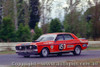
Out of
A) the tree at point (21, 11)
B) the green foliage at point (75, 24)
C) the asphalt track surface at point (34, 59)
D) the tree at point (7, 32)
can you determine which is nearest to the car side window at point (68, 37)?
the asphalt track surface at point (34, 59)

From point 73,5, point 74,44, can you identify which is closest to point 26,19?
point 73,5

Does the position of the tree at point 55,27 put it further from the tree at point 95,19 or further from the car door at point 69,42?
the car door at point 69,42

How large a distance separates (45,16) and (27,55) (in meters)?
22.6

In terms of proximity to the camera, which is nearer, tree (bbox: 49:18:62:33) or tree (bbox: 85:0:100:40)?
tree (bbox: 49:18:62:33)

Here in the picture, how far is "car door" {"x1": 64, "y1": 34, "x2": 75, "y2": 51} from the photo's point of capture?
1769 cm

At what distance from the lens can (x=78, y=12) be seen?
35.5 meters

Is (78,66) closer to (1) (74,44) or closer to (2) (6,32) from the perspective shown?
(1) (74,44)

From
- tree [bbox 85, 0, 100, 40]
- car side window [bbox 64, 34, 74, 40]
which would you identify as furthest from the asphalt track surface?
tree [bbox 85, 0, 100, 40]

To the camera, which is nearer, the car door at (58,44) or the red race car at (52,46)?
the red race car at (52,46)

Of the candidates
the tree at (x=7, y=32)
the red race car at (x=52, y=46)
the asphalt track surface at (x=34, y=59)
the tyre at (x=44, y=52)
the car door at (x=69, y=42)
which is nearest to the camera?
the asphalt track surface at (x=34, y=59)

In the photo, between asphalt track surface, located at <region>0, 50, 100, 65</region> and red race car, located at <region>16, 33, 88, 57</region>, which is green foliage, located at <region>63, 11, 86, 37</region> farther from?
asphalt track surface, located at <region>0, 50, 100, 65</region>

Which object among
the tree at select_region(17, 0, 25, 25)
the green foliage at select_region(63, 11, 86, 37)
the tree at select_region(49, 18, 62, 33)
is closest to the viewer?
the tree at select_region(49, 18, 62, 33)

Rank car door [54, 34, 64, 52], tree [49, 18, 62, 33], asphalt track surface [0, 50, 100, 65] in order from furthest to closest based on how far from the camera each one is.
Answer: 1. tree [49, 18, 62, 33]
2. car door [54, 34, 64, 52]
3. asphalt track surface [0, 50, 100, 65]

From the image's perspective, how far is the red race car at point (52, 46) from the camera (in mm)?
16422
